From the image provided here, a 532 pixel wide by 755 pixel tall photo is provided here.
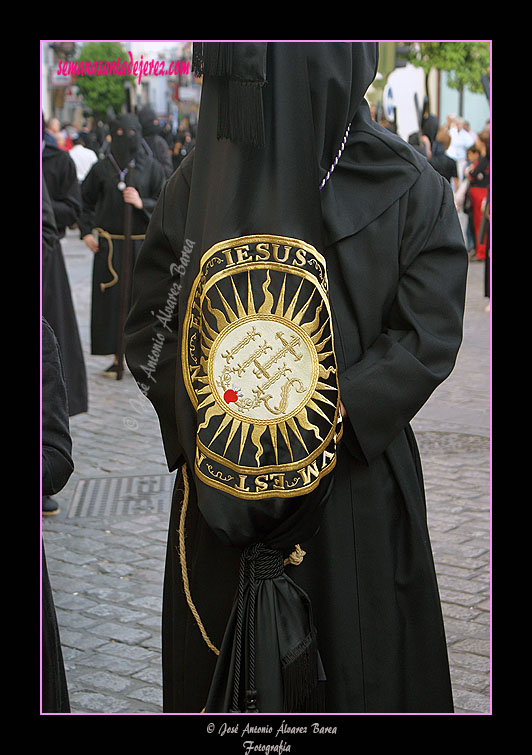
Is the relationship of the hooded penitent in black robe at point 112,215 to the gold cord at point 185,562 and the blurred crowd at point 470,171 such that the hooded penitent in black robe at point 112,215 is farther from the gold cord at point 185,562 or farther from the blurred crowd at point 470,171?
the gold cord at point 185,562

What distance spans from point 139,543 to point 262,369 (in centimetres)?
349

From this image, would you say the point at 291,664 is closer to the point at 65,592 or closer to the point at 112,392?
the point at 65,592

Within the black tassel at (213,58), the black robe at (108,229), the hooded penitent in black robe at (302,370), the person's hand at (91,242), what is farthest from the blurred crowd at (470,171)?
the black tassel at (213,58)

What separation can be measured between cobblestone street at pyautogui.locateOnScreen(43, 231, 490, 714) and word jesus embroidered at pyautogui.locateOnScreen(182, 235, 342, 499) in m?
1.83

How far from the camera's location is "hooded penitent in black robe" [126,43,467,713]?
2516mm

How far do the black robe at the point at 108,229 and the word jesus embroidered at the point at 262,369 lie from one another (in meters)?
7.87

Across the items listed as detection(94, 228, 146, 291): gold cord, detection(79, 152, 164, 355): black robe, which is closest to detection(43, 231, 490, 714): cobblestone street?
detection(79, 152, 164, 355): black robe

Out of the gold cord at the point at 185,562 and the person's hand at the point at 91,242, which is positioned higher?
the person's hand at the point at 91,242

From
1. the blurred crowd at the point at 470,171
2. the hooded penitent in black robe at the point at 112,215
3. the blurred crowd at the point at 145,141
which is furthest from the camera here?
the blurred crowd at the point at 470,171

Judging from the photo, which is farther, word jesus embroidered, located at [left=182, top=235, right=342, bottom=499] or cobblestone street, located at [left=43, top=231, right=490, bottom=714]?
cobblestone street, located at [left=43, top=231, right=490, bottom=714]

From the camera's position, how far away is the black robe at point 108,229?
10266mm

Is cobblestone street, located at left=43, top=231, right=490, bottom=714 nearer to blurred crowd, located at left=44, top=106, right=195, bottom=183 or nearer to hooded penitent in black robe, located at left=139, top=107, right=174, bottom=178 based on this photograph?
blurred crowd, located at left=44, top=106, right=195, bottom=183

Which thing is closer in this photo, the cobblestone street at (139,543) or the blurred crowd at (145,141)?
the cobblestone street at (139,543)
